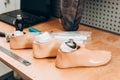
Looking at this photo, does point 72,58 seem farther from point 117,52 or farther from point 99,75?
point 117,52

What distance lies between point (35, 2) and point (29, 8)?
0.28ft

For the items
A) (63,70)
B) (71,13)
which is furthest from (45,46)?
(71,13)

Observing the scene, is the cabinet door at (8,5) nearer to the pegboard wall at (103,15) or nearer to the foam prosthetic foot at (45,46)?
the pegboard wall at (103,15)

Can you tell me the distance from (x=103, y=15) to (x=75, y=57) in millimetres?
524

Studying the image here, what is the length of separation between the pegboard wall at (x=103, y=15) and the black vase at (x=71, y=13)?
0.15m

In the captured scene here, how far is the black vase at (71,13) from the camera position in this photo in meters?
1.13

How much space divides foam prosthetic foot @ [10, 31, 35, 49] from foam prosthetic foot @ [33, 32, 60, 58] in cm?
10

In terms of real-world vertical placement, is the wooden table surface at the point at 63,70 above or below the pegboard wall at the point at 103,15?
below

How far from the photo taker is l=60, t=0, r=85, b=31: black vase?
1133 millimetres

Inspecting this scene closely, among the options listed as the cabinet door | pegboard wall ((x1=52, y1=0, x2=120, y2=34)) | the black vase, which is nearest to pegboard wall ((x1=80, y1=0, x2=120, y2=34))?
pegboard wall ((x1=52, y1=0, x2=120, y2=34))

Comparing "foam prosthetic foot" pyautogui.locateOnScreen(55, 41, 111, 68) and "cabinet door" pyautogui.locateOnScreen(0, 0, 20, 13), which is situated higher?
"cabinet door" pyautogui.locateOnScreen(0, 0, 20, 13)

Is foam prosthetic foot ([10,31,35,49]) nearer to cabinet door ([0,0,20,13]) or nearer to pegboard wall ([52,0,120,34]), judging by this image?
pegboard wall ([52,0,120,34])

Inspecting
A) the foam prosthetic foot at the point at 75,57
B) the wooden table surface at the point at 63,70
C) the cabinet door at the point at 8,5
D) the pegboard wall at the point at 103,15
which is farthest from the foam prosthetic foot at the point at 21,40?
the cabinet door at the point at 8,5

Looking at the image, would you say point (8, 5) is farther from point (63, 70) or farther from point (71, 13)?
point (63, 70)
